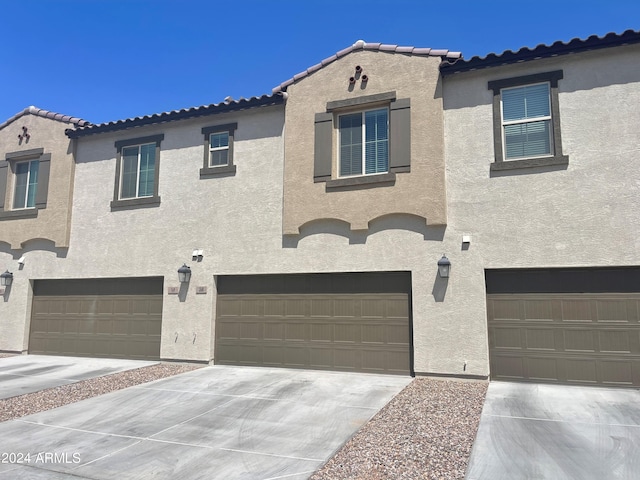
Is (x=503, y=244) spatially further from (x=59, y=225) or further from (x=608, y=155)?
(x=59, y=225)

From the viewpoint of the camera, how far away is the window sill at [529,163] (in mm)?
9414

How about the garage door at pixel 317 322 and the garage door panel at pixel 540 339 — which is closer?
the garage door panel at pixel 540 339

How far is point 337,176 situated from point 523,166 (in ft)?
13.8

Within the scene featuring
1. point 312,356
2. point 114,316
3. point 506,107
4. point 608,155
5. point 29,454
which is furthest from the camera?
point 114,316

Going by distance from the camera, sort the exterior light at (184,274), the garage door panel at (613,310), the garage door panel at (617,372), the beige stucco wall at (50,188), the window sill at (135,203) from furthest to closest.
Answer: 1. the beige stucco wall at (50,188)
2. the window sill at (135,203)
3. the exterior light at (184,274)
4. the garage door panel at (613,310)
5. the garage door panel at (617,372)

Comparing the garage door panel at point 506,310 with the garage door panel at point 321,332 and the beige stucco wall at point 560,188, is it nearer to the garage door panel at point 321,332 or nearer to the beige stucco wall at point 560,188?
the beige stucco wall at point 560,188

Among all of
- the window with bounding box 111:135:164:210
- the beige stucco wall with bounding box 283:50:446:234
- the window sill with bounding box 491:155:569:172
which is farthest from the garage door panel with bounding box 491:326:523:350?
the window with bounding box 111:135:164:210

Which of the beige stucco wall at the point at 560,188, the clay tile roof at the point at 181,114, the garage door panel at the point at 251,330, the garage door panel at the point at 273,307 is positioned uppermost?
the clay tile roof at the point at 181,114

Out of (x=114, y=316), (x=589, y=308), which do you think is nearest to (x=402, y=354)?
(x=589, y=308)

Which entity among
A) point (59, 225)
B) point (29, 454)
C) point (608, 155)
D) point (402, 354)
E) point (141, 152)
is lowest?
point (29, 454)

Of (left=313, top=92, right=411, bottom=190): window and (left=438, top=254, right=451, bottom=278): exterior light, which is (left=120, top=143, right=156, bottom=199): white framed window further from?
(left=438, top=254, right=451, bottom=278): exterior light

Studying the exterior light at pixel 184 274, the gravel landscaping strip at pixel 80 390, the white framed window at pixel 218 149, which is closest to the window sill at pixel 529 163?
the white framed window at pixel 218 149

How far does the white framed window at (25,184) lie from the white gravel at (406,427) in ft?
25.6

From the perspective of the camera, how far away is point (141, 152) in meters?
13.7
